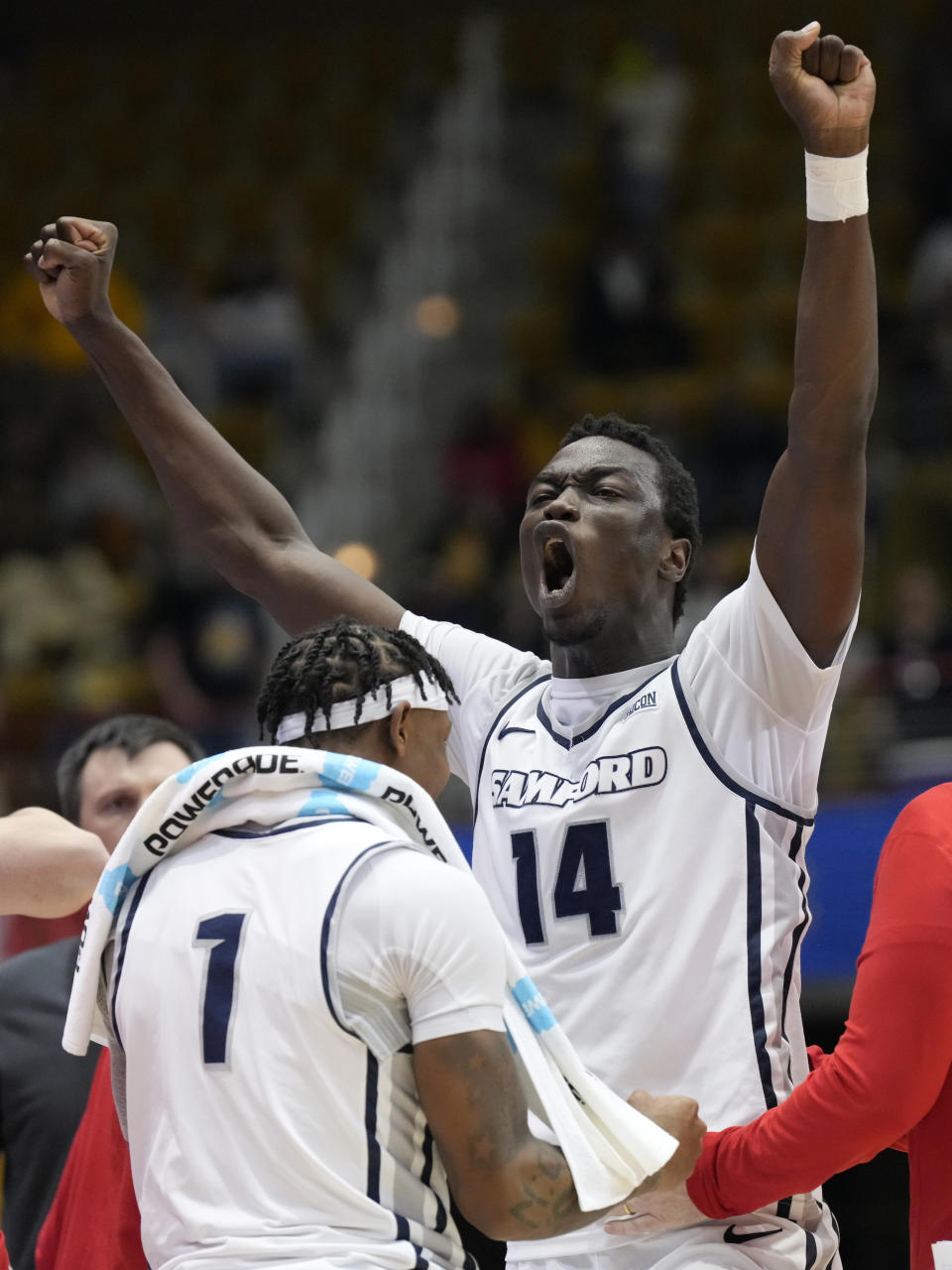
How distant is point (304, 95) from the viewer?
14422 millimetres

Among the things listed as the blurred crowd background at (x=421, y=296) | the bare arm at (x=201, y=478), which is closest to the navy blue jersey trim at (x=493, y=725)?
the bare arm at (x=201, y=478)

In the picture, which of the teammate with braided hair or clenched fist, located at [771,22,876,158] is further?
clenched fist, located at [771,22,876,158]

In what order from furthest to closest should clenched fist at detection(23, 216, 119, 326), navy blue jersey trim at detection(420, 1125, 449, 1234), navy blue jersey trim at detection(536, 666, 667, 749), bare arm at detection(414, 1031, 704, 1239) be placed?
clenched fist at detection(23, 216, 119, 326) < navy blue jersey trim at detection(536, 666, 667, 749) < navy blue jersey trim at detection(420, 1125, 449, 1234) < bare arm at detection(414, 1031, 704, 1239)

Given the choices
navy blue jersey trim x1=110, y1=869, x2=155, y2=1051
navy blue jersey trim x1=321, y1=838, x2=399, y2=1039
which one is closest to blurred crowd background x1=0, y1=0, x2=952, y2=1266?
navy blue jersey trim x1=110, y1=869, x2=155, y2=1051

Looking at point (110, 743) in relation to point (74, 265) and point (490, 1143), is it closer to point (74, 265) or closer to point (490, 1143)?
point (74, 265)

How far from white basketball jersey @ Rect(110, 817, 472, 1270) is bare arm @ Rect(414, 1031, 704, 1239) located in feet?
0.27

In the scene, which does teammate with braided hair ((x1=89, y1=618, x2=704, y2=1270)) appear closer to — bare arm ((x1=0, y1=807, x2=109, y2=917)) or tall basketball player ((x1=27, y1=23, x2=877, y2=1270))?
bare arm ((x1=0, y1=807, x2=109, y2=917))

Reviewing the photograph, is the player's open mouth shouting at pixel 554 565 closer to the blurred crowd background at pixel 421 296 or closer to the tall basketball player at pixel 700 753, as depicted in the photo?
the tall basketball player at pixel 700 753

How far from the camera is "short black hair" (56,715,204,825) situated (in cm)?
462

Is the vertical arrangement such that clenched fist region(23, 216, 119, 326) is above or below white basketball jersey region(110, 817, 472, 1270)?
above

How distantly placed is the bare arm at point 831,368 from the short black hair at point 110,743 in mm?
1968

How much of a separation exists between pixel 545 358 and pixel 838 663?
8975mm

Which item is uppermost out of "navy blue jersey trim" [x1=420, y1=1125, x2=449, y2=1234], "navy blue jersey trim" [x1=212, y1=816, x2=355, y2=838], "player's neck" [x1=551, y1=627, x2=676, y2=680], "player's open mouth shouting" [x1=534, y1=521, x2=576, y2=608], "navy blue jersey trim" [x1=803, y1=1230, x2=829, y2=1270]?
"player's open mouth shouting" [x1=534, y1=521, x2=576, y2=608]

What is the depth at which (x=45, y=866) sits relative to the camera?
3084 mm
